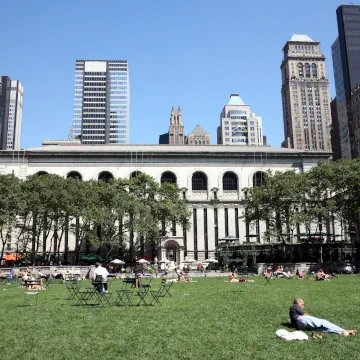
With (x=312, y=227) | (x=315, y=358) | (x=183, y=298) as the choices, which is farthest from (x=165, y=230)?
(x=315, y=358)

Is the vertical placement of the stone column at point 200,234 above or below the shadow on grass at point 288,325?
above

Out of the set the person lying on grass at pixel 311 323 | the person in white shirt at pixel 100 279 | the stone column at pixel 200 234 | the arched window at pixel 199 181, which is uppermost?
the arched window at pixel 199 181

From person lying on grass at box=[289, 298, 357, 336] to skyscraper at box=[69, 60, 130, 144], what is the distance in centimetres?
16127

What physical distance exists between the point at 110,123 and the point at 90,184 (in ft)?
397

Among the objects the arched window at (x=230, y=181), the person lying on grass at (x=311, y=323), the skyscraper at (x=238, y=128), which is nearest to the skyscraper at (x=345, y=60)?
the skyscraper at (x=238, y=128)

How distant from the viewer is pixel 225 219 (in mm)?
70188

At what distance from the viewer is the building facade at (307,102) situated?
175750mm

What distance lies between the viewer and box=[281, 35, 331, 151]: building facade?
175750mm

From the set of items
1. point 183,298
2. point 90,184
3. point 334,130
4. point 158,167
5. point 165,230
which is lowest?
point 183,298

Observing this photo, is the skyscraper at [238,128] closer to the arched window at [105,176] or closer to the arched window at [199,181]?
the arched window at [199,181]

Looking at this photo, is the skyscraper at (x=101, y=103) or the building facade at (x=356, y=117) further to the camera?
the skyscraper at (x=101, y=103)

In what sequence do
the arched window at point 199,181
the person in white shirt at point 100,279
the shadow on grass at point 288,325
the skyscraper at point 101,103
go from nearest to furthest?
the shadow on grass at point 288,325 < the person in white shirt at point 100,279 < the arched window at point 199,181 < the skyscraper at point 101,103

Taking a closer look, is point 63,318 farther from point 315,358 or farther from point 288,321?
point 315,358

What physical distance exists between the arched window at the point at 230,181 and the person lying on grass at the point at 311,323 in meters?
60.3
